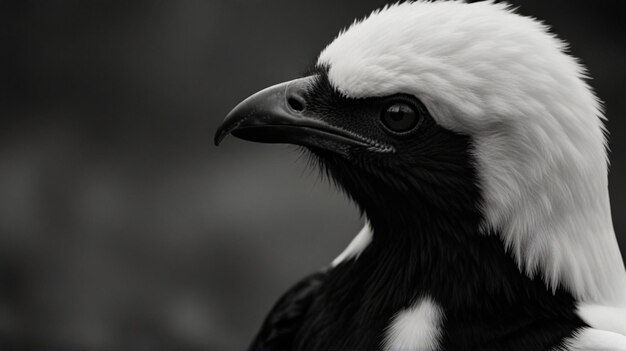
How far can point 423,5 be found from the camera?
5.76ft

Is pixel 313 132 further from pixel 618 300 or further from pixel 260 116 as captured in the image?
pixel 618 300

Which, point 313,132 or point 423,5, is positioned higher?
point 423,5

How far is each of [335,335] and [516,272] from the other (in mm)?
436

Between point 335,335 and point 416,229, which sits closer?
point 416,229

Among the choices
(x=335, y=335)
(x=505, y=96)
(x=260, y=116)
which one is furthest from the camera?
(x=335, y=335)

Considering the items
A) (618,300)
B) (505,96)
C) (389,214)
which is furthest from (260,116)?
(618,300)

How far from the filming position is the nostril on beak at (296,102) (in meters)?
1.79

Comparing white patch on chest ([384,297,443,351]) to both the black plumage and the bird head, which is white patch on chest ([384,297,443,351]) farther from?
the bird head

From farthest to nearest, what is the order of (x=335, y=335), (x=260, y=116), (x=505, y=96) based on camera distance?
1. (x=335, y=335)
2. (x=260, y=116)
3. (x=505, y=96)

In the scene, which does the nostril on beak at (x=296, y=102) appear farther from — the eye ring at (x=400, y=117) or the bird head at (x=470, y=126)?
the eye ring at (x=400, y=117)

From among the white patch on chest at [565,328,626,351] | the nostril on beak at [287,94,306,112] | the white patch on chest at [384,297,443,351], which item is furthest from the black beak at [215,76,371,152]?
the white patch on chest at [565,328,626,351]

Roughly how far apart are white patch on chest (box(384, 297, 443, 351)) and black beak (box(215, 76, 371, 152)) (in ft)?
1.15

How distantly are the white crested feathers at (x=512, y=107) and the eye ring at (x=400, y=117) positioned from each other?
4 cm

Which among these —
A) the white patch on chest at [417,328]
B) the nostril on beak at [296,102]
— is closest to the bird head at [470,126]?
the nostril on beak at [296,102]
